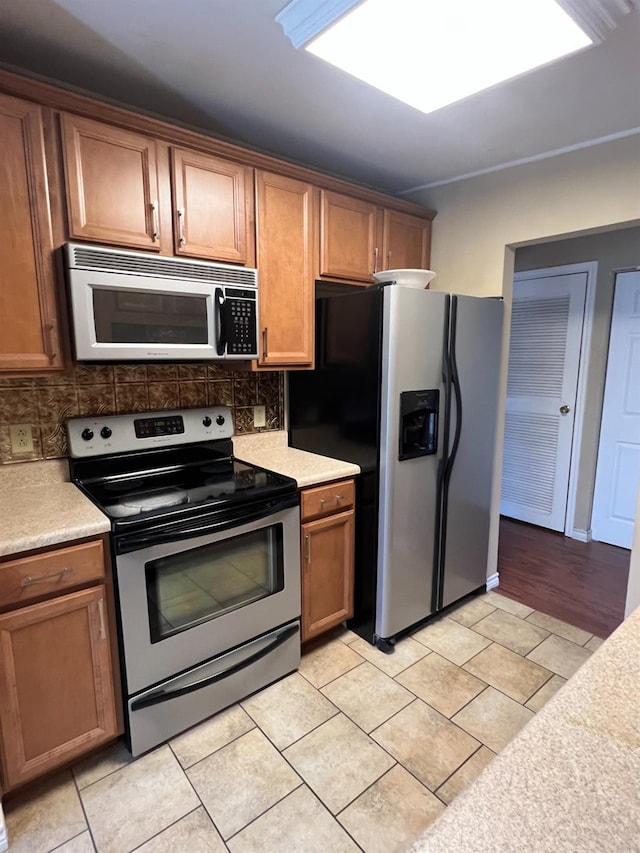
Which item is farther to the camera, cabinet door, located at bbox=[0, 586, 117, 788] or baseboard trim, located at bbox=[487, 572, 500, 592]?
baseboard trim, located at bbox=[487, 572, 500, 592]

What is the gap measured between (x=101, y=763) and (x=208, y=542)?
861 mm

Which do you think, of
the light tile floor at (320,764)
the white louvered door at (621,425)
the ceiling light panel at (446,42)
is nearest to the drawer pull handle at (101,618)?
the light tile floor at (320,764)

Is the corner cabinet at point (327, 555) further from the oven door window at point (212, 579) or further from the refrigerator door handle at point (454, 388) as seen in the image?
the refrigerator door handle at point (454, 388)

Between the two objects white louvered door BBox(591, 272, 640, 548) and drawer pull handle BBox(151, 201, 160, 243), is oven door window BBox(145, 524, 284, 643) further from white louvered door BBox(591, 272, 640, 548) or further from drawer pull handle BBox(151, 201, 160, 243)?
white louvered door BBox(591, 272, 640, 548)

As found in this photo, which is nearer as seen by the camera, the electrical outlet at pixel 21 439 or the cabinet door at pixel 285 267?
the electrical outlet at pixel 21 439

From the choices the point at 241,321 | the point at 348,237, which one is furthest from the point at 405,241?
the point at 241,321

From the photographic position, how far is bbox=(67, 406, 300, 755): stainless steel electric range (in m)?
1.64

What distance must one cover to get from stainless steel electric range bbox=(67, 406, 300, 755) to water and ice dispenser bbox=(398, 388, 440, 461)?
0.59m

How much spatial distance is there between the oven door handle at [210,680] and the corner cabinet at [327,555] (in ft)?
0.51

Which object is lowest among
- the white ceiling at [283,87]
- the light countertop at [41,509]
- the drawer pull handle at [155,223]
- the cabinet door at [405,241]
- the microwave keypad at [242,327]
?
the light countertop at [41,509]

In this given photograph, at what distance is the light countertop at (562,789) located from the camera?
56cm

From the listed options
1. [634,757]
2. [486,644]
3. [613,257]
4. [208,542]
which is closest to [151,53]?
[208,542]

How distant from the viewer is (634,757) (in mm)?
690

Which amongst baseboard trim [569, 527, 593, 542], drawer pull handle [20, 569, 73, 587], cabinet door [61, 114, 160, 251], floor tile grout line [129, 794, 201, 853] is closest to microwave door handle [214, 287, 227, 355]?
cabinet door [61, 114, 160, 251]
